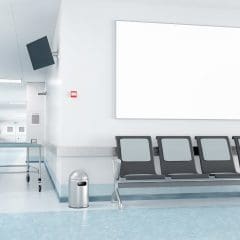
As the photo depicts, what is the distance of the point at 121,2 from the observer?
4.97 m

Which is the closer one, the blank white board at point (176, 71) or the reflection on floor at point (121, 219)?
the reflection on floor at point (121, 219)

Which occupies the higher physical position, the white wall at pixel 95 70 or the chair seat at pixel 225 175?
the white wall at pixel 95 70

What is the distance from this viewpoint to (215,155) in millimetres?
4898

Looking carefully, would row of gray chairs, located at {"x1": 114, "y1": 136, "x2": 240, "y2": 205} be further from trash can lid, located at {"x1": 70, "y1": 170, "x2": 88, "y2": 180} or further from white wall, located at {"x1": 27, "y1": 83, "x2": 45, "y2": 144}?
white wall, located at {"x1": 27, "y1": 83, "x2": 45, "y2": 144}

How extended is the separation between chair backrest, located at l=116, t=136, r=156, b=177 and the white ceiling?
88.6 inches

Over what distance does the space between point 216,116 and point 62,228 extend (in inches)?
115

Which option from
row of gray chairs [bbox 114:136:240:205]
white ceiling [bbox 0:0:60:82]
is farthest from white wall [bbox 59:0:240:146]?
white ceiling [bbox 0:0:60:82]

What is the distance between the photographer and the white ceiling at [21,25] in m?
5.28

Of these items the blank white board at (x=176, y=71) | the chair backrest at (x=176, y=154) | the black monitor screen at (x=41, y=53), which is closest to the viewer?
the chair backrest at (x=176, y=154)

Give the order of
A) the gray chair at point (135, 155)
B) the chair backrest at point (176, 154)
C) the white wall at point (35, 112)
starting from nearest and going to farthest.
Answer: the gray chair at point (135, 155)
the chair backrest at point (176, 154)
the white wall at point (35, 112)

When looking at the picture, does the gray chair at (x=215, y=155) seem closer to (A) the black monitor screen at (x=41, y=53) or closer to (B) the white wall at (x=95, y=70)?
(B) the white wall at (x=95, y=70)

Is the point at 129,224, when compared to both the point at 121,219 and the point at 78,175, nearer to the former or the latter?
the point at 121,219

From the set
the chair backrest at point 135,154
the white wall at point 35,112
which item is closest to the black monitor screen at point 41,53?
the chair backrest at point 135,154

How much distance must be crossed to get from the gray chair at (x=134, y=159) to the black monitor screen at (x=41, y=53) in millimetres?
1610
